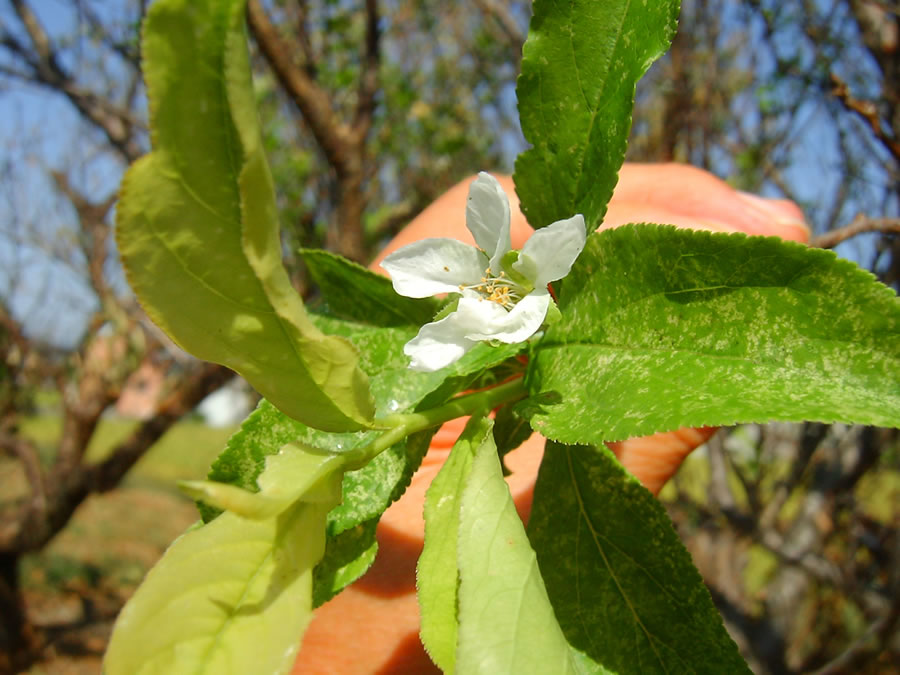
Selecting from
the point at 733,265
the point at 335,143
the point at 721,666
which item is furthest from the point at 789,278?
the point at 335,143

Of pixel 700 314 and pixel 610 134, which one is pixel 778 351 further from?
pixel 610 134

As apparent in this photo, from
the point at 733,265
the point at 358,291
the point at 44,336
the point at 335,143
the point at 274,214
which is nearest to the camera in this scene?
the point at 274,214

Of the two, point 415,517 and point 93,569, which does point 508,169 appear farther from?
point 93,569

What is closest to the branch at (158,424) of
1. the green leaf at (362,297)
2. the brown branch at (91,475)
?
the brown branch at (91,475)

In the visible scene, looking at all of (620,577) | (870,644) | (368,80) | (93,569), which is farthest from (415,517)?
(93,569)

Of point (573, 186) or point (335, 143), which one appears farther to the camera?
point (335, 143)

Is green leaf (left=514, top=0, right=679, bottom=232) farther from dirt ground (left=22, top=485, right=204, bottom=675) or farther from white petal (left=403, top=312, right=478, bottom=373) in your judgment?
dirt ground (left=22, top=485, right=204, bottom=675)

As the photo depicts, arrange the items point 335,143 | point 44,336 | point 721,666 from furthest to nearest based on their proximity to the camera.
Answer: point 44,336
point 335,143
point 721,666

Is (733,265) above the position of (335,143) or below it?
below
